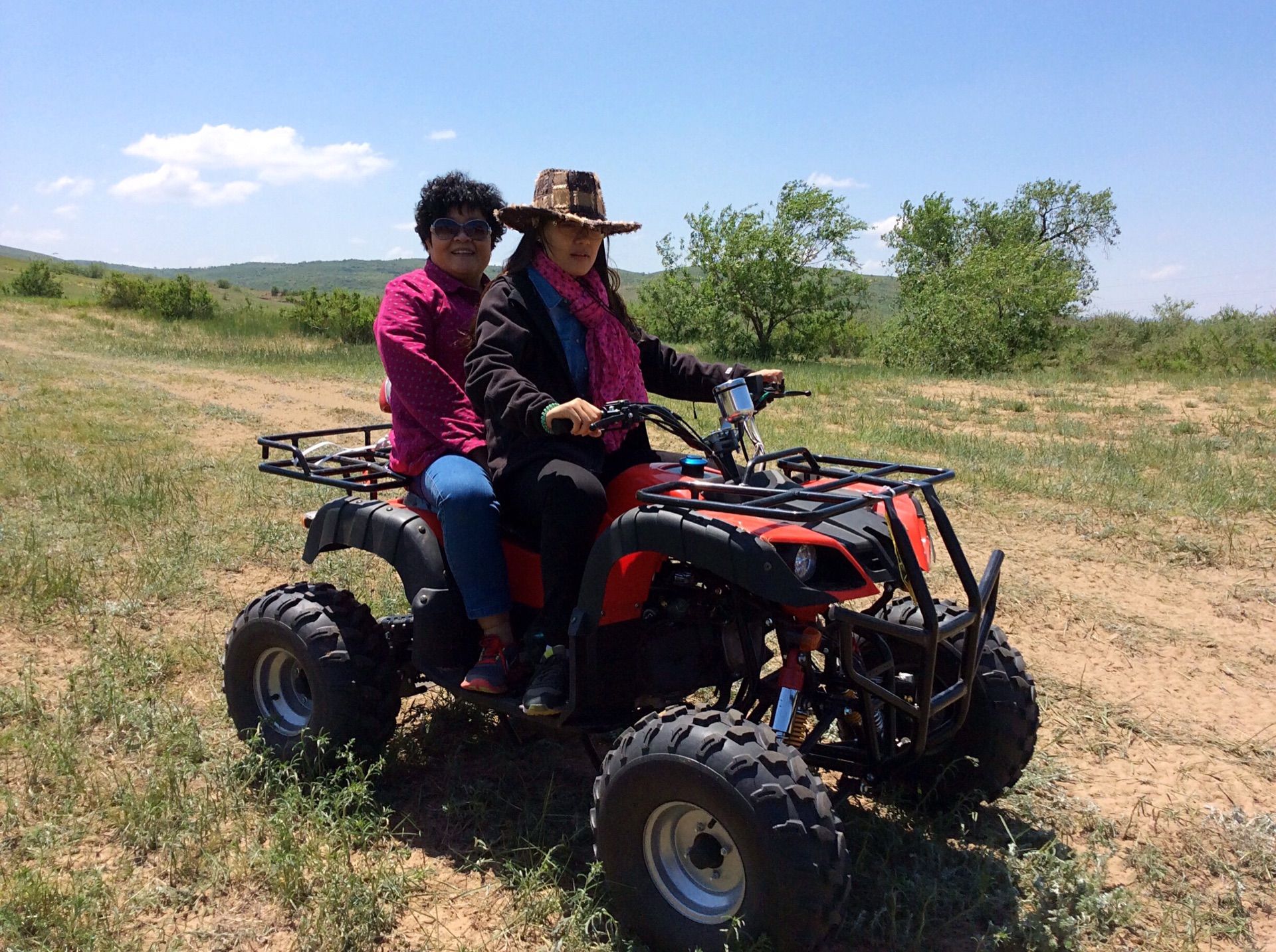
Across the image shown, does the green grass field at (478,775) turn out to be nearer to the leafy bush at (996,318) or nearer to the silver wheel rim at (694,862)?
the silver wheel rim at (694,862)

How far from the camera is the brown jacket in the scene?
9.78 ft

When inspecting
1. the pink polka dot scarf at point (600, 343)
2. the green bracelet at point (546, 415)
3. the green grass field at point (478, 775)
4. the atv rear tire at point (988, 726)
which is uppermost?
the pink polka dot scarf at point (600, 343)

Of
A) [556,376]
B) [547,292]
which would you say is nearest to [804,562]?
[556,376]

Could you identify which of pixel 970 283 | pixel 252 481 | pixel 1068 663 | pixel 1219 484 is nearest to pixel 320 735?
pixel 1068 663

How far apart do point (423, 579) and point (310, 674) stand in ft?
1.87

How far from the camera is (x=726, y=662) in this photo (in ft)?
10.1

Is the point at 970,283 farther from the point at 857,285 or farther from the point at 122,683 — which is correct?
the point at 122,683

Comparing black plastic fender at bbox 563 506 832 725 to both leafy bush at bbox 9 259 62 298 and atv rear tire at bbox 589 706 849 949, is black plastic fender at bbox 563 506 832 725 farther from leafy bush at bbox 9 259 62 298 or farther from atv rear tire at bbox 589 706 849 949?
leafy bush at bbox 9 259 62 298

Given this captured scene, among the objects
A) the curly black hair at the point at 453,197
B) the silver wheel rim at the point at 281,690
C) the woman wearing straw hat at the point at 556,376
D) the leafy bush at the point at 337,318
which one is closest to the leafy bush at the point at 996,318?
the leafy bush at the point at 337,318

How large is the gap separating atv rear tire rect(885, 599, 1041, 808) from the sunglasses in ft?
7.02

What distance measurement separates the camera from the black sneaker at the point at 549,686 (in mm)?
2986

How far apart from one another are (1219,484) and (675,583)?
7.43m

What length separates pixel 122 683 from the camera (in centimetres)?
430

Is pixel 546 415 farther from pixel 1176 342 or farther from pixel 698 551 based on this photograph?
pixel 1176 342
